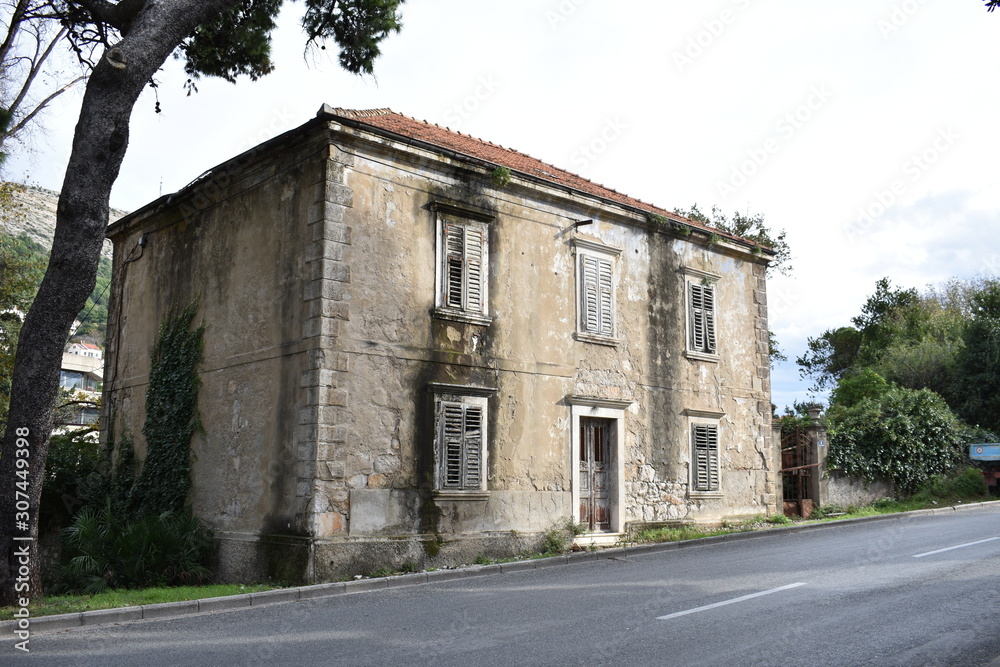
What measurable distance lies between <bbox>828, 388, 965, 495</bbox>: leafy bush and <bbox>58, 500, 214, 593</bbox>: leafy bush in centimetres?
1568

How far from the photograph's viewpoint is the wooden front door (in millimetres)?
15109

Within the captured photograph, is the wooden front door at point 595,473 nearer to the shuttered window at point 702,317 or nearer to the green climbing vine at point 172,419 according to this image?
the shuttered window at point 702,317

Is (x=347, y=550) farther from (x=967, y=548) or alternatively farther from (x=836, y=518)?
(x=836, y=518)

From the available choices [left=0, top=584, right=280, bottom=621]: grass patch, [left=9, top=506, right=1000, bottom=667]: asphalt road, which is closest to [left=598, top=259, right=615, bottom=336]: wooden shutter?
[left=9, top=506, right=1000, bottom=667]: asphalt road

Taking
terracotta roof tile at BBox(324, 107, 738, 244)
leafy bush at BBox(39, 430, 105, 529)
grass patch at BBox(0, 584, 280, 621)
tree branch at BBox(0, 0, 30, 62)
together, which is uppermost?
tree branch at BBox(0, 0, 30, 62)

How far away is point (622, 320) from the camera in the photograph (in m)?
16.1

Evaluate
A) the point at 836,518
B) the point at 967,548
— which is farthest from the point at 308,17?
the point at 836,518

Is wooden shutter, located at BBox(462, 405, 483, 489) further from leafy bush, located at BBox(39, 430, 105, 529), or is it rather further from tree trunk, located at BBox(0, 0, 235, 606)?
leafy bush, located at BBox(39, 430, 105, 529)

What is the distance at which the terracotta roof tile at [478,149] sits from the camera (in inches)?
543

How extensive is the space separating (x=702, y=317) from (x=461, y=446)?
23.4 feet

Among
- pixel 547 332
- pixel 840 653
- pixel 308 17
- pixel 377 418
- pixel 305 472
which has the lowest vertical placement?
pixel 840 653

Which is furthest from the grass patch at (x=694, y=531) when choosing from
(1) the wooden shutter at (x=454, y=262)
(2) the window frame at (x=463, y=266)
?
(1) the wooden shutter at (x=454, y=262)

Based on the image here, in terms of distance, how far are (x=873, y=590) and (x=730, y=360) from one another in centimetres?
953

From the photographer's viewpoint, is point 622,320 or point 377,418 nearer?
point 377,418
